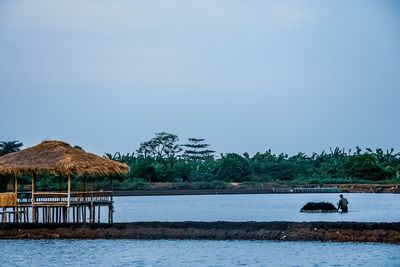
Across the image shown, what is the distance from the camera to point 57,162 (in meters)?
39.8

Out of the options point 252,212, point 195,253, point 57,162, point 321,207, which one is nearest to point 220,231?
point 195,253

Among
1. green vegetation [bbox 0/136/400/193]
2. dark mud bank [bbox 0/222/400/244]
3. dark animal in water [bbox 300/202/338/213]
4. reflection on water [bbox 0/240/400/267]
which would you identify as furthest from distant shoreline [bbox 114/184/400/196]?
reflection on water [bbox 0/240/400/267]

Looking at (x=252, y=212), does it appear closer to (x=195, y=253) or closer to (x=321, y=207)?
(x=321, y=207)

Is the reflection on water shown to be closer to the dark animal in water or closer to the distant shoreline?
the dark animal in water

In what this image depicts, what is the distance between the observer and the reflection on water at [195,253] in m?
31.1

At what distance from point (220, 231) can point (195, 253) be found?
2422 mm

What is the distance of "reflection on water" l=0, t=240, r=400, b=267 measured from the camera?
3114cm

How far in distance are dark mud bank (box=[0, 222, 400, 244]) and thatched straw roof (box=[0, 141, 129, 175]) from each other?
235cm

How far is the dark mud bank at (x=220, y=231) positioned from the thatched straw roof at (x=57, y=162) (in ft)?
7.72

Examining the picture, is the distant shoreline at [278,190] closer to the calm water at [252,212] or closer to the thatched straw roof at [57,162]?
the calm water at [252,212]

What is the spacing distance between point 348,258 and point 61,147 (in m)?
15.4

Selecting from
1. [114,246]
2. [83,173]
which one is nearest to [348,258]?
[114,246]

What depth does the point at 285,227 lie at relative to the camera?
117 ft

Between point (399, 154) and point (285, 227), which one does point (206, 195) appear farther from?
point (285, 227)
